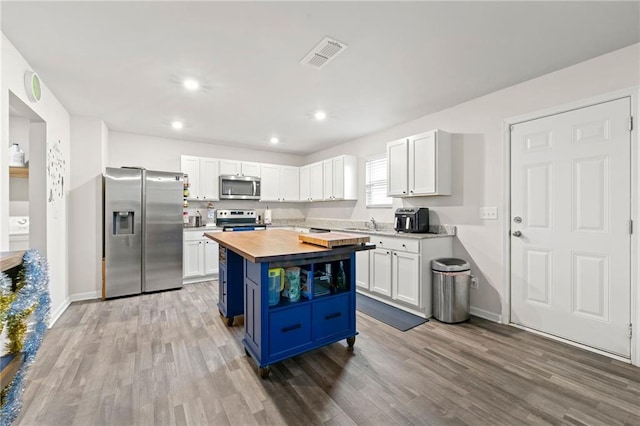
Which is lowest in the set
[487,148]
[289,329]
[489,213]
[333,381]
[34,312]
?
[333,381]

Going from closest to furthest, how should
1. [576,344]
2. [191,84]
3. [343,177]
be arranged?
[576,344] < [191,84] < [343,177]

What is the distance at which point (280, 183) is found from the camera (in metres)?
5.89

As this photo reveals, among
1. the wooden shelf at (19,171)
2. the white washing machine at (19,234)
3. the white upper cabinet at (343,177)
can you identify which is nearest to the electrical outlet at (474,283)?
the white upper cabinet at (343,177)

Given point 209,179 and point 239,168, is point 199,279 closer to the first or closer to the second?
point 209,179

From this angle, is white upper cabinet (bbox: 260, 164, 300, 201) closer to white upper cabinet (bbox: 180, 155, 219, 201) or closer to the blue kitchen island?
white upper cabinet (bbox: 180, 155, 219, 201)

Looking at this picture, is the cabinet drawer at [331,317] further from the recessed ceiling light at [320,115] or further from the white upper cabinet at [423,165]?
the recessed ceiling light at [320,115]

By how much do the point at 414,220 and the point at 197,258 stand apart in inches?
138

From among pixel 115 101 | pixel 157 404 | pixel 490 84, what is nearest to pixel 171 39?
pixel 115 101

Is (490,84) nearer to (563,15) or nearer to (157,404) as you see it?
(563,15)

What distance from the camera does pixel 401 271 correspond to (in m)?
3.37

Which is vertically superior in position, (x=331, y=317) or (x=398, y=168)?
(x=398, y=168)

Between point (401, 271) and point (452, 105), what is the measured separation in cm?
216

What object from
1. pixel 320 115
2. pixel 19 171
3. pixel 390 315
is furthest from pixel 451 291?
pixel 19 171

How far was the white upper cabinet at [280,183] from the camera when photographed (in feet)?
18.7
